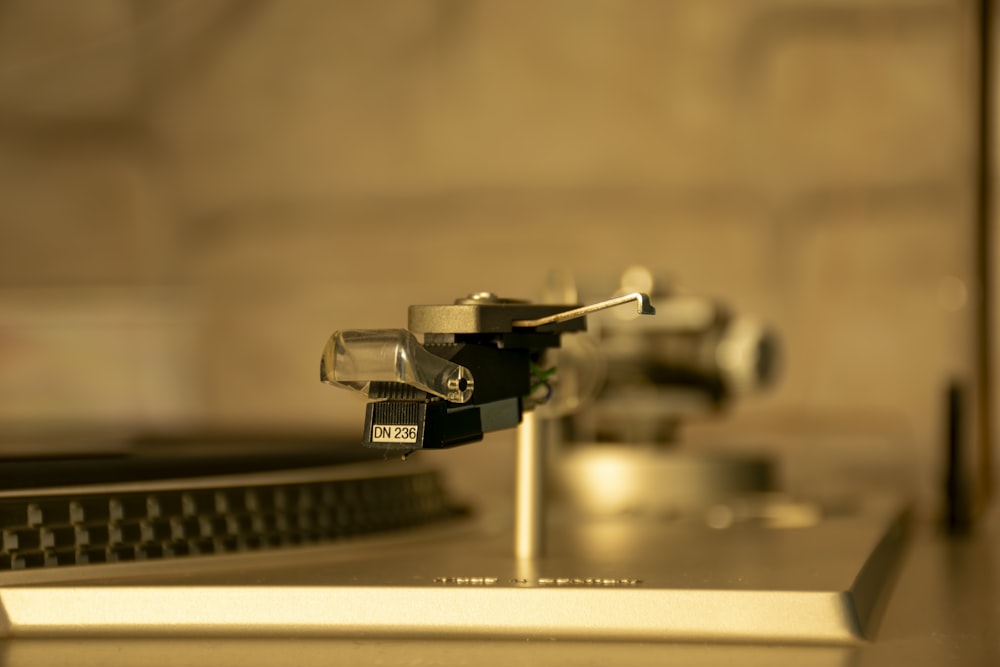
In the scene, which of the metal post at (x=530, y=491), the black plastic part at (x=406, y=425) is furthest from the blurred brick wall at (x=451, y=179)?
the black plastic part at (x=406, y=425)

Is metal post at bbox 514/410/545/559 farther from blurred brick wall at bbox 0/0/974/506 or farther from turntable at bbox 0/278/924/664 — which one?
blurred brick wall at bbox 0/0/974/506

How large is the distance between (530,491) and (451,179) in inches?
30.1

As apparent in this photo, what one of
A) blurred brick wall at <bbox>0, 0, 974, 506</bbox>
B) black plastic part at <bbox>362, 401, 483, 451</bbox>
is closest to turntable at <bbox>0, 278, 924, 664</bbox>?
black plastic part at <bbox>362, 401, 483, 451</bbox>

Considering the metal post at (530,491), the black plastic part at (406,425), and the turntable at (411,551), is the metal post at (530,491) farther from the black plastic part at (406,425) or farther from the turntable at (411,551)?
the black plastic part at (406,425)

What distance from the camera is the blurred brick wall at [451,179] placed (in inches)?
46.1

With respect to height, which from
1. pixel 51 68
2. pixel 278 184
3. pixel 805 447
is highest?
pixel 51 68

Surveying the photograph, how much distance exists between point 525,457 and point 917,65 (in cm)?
77

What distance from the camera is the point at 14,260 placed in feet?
4.55

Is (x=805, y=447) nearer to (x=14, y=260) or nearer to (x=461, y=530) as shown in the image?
(x=461, y=530)

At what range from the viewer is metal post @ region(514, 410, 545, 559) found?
1.84 ft

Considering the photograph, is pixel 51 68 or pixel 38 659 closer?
pixel 38 659

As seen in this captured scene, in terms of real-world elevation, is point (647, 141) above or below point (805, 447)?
above

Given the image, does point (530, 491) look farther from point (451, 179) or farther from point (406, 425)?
point (451, 179)

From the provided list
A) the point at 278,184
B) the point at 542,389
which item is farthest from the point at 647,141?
the point at 542,389
